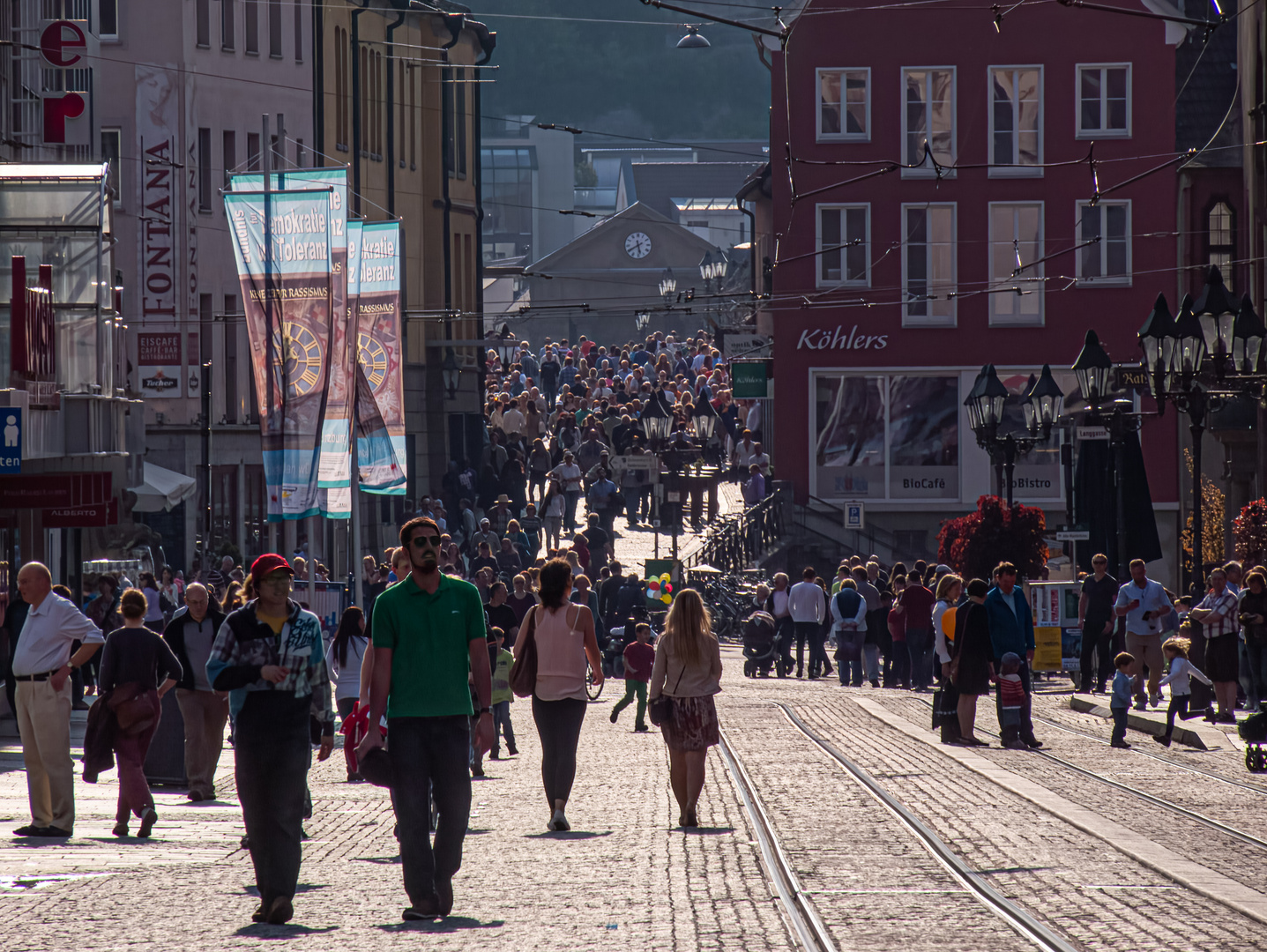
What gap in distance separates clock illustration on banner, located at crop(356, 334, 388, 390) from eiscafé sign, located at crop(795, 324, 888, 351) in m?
22.7

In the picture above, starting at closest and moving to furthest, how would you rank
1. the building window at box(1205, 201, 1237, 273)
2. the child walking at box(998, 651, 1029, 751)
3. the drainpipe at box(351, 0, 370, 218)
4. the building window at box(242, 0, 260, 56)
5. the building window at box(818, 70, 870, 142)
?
the child walking at box(998, 651, 1029, 751), the building window at box(1205, 201, 1237, 273), the building window at box(242, 0, 260, 56), the building window at box(818, 70, 870, 142), the drainpipe at box(351, 0, 370, 218)

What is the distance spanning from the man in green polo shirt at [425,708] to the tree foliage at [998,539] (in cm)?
1900

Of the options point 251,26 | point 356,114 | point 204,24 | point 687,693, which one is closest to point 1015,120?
point 356,114

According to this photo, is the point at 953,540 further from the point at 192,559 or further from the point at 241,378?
the point at 241,378

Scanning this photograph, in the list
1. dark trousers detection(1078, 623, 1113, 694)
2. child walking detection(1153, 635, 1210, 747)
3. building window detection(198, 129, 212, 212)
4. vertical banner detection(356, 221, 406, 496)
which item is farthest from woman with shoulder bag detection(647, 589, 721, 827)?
building window detection(198, 129, 212, 212)

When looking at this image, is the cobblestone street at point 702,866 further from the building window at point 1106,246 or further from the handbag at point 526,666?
the building window at point 1106,246

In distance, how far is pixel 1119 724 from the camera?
18.4 m

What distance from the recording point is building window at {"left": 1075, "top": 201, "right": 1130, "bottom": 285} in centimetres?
4700

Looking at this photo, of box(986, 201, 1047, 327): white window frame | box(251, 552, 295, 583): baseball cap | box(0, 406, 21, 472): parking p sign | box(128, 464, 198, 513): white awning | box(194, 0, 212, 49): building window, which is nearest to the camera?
box(251, 552, 295, 583): baseball cap

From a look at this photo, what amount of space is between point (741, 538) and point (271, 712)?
31937 mm

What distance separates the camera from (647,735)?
20.9 meters

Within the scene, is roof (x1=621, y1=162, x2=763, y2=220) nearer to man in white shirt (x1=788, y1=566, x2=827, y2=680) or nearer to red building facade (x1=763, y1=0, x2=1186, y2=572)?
red building facade (x1=763, y1=0, x2=1186, y2=572)

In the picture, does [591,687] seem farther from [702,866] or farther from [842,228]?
[842,228]

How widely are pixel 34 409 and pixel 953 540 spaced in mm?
12372
